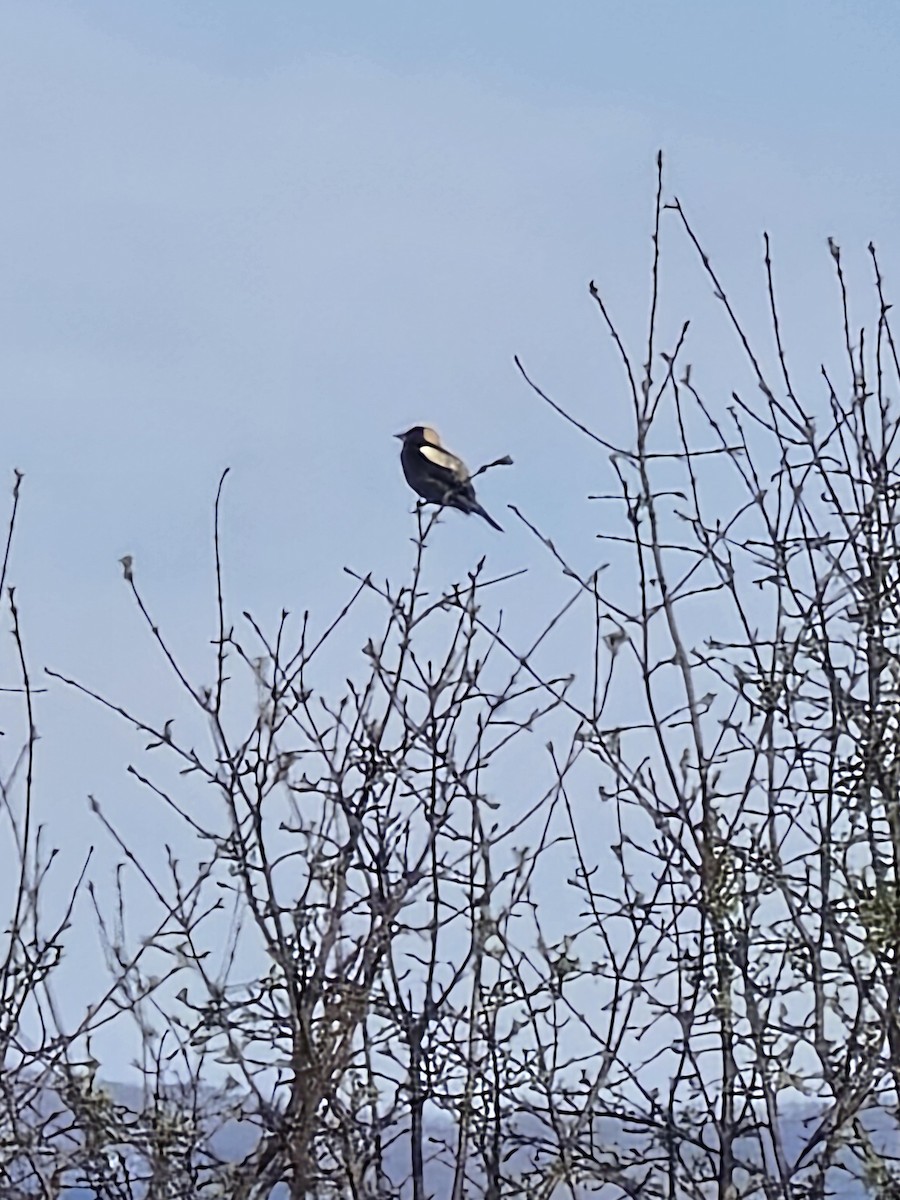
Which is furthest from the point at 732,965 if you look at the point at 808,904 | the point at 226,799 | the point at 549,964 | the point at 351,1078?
the point at 226,799

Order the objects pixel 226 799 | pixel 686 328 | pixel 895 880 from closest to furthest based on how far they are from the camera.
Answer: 1. pixel 895 880
2. pixel 226 799
3. pixel 686 328

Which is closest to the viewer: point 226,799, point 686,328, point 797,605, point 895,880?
point 895,880

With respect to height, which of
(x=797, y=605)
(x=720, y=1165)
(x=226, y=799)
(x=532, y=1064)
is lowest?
(x=720, y=1165)

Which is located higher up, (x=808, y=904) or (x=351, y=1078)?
(x=808, y=904)

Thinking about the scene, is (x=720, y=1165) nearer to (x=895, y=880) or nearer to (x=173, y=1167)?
(x=895, y=880)

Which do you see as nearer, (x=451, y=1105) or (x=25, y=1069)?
(x=451, y=1105)

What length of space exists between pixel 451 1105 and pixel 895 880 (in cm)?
122

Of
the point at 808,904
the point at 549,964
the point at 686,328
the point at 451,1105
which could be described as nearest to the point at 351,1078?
the point at 451,1105

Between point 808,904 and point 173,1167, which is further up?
point 808,904

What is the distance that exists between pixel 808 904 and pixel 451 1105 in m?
1.00

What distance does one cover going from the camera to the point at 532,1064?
5191 mm

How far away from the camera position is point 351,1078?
4887 mm

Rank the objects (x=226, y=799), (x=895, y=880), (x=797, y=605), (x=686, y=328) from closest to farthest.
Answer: (x=895, y=880)
(x=226, y=799)
(x=797, y=605)
(x=686, y=328)

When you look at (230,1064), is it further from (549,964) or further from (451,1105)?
(549,964)
